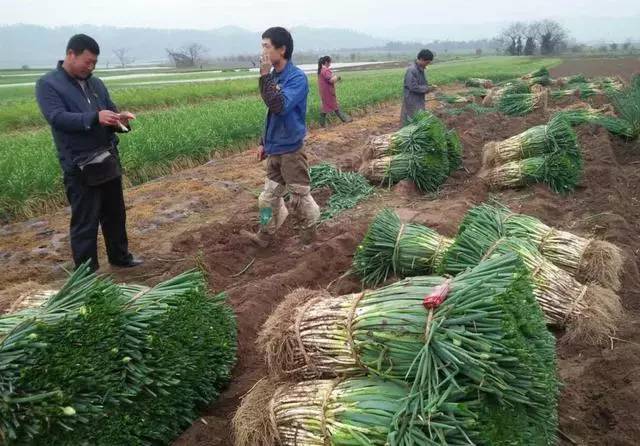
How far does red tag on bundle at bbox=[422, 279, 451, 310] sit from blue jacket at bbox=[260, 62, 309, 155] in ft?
10.2

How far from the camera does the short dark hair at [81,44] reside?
454 centimetres

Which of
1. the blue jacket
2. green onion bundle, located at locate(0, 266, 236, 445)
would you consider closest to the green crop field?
the blue jacket

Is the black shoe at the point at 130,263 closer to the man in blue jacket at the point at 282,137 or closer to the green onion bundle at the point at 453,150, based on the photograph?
the man in blue jacket at the point at 282,137

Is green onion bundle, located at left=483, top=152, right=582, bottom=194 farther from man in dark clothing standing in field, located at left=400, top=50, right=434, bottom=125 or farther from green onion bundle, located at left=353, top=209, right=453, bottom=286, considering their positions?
green onion bundle, located at left=353, top=209, right=453, bottom=286

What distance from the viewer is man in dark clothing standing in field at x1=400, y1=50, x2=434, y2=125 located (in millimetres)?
9898

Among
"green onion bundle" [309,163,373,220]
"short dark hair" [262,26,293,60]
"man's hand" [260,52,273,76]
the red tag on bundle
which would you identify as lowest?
"green onion bundle" [309,163,373,220]

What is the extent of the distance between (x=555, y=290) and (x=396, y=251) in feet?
3.82

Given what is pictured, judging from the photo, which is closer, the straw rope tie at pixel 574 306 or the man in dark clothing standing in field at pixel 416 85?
the straw rope tie at pixel 574 306

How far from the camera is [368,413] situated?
7.54 feet

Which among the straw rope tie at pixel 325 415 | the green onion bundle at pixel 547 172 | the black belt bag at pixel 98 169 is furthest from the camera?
the green onion bundle at pixel 547 172

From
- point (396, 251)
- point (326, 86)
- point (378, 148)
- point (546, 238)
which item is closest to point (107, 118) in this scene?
point (396, 251)

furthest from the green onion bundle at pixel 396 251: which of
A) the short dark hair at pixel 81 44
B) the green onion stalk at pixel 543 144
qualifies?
the green onion stalk at pixel 543 144

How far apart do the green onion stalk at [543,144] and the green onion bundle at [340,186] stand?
1.89m

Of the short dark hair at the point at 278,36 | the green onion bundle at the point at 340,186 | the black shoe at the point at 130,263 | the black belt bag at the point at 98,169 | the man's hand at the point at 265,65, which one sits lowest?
the black shoe at the point at 130,263
